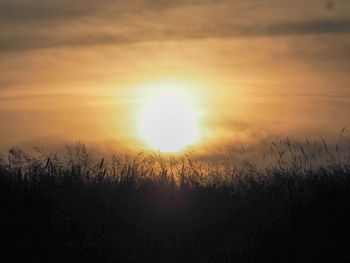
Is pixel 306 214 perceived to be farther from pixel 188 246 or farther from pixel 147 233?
pixel 147 233

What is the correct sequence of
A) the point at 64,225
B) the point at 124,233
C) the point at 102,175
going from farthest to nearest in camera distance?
1. the point at 102,175
2. the point at 124,233
3. the point at 64,225

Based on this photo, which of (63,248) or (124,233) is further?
(124,233)

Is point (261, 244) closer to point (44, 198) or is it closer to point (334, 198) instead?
point (334, 198)

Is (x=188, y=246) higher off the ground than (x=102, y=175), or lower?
lower

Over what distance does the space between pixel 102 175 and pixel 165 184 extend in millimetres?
1280

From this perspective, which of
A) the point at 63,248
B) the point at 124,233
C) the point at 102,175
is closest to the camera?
the point at 63,248

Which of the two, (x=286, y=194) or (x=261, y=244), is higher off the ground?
(x=286, y=194)

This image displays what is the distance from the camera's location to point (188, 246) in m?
9.81

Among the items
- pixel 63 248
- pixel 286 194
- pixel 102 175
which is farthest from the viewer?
pixel 102 175

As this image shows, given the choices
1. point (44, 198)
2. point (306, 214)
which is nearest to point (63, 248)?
point (44, 198)

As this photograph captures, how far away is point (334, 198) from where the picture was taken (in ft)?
30.7

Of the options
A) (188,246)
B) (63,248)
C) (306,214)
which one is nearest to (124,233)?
(188,246)

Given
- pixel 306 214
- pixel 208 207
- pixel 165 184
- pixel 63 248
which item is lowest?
pixel 63 248

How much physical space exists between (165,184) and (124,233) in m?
2.02
